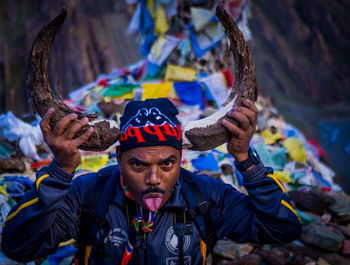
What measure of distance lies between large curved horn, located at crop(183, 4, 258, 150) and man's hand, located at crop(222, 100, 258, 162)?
0.04 meters

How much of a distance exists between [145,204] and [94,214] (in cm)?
30

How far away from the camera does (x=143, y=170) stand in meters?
1.36

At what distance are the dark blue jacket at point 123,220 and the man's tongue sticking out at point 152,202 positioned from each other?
142 mm

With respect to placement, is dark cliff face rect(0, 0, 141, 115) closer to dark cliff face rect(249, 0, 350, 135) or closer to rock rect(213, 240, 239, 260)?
dark cliff face rect(249, 0, 350, 135)

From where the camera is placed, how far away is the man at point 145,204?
123 centimetres

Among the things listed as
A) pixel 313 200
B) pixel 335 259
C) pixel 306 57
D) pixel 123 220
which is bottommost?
pixel 335 259

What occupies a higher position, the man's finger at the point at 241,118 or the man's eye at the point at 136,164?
the man's finger at the point at 241,118

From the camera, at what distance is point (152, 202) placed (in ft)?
4.35

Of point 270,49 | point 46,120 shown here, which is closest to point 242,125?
point 46,120

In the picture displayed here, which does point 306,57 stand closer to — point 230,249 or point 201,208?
point 230,249

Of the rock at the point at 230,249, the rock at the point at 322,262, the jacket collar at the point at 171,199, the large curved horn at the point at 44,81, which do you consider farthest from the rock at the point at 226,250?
the large curved horn at the point at 44,81

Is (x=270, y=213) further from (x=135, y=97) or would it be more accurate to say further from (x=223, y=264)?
(x=135, y=97)

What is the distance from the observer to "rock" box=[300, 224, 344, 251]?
2463 mm

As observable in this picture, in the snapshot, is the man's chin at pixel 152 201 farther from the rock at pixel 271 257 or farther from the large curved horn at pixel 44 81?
the rock at pixel 271 257
